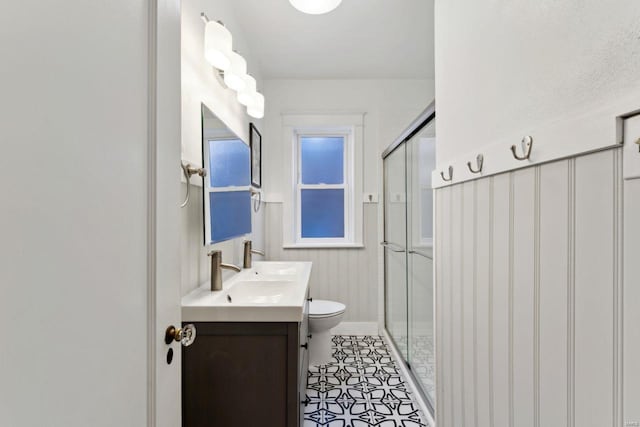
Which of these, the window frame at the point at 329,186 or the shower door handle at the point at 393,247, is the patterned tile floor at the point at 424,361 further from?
the window frame at the point at 329,186

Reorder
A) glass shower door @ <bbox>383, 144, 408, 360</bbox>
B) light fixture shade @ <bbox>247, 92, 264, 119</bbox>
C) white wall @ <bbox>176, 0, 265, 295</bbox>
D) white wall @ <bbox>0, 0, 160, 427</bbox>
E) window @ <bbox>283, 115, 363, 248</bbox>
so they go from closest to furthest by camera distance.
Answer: white wall @ <bbox>0, 0, 160, 427</bbox> < white wall @ <bbox>176, 0, 265, 295</bbox> < light fixture shade @ <bbox>247, 92, 264, 119</bbox> < glass shower door @ <bbox>383, 144, 408, 360</bbox> < window @ <bbox>283, 115, 363, 248</bbox>

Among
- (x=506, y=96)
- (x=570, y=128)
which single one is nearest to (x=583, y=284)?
(x=570, y=128)

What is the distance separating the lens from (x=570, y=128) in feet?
2.02

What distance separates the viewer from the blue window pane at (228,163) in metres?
1.50

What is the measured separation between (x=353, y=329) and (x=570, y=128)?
2786mm

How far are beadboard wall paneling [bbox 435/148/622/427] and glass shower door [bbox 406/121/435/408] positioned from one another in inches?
25.9

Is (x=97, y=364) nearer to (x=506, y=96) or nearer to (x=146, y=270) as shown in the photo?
(x=146, y=270)

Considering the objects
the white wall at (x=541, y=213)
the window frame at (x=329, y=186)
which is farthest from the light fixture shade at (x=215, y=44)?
the window frame at (x=329, y=186)

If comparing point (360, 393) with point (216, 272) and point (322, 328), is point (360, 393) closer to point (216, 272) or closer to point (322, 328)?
point (322, 328)

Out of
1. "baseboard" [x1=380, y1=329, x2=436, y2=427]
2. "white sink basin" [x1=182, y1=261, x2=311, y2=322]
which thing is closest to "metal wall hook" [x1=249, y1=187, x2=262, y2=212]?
"white sink basin" [x1=182, y1=261, x2=311, y2=322]

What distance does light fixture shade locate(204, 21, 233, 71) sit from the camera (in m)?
1.43

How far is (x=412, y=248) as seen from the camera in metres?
2.20

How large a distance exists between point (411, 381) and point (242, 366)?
4.63 feet

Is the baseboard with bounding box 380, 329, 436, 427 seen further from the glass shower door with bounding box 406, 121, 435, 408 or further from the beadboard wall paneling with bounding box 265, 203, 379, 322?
the beadboard wall paneling with bounding box 265, 203, 379, 322
